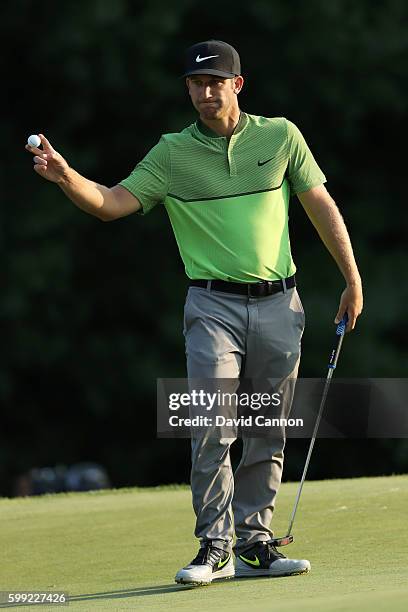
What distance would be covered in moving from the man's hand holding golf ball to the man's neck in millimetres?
610

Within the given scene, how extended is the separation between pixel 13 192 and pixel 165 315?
257 centimetres

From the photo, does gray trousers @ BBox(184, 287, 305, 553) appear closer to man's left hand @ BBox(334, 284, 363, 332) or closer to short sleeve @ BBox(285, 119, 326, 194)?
man's left hand @ BBox(334, 284, 363, 332)

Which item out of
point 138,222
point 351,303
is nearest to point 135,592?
point 351,303

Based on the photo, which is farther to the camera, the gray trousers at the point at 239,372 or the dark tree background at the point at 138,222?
the dark tree background at the point at 138,222

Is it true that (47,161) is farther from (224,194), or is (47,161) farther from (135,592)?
(135,592)

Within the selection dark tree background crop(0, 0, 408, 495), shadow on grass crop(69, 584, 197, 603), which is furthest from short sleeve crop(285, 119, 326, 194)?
dark tree background crop(0, 0, 408, 495)

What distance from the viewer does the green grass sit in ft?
16.0

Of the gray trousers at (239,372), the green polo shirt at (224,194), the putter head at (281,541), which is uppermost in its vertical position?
the green polo shirt at (224,194)

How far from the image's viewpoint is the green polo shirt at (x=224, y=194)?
567 centimetres

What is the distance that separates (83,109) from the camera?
21688mm

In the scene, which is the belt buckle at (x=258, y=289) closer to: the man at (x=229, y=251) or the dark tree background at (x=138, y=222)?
the man at (x=229, y=251)

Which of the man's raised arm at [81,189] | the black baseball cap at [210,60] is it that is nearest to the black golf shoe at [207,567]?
the man's raised arm at [81,189]

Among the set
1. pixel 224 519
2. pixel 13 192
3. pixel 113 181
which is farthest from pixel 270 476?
pixel 113 181

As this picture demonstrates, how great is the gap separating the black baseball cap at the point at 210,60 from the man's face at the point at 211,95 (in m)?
0.03
